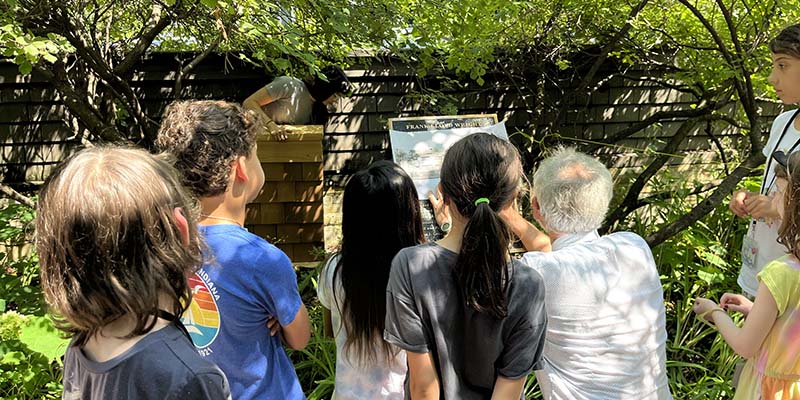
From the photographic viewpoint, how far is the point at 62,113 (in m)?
5.42

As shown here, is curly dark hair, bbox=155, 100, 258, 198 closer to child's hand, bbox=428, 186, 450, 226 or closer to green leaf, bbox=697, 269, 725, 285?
child's hand, bbox=428, 186, 450, 226

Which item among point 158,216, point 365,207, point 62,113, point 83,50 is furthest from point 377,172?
point 62,113

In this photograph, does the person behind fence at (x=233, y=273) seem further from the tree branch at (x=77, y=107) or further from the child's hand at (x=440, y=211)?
the tree branch at (x=77, y=107)

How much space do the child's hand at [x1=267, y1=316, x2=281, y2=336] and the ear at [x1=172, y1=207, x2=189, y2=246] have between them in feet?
1.91

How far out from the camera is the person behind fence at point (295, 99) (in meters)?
4.19

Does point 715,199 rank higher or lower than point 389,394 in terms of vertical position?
higher

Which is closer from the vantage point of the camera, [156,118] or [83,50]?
[83,50]

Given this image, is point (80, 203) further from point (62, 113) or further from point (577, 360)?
point (62, 113)

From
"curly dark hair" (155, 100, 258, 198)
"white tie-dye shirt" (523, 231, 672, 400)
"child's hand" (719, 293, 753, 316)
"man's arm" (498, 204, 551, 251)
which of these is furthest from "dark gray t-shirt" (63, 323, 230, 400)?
"child's hand" (719, 293, 753, 316)

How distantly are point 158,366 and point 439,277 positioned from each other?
0.72m

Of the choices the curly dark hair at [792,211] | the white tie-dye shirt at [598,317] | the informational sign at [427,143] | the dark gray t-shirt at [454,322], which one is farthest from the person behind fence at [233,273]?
the curly dark hair at [792,211]

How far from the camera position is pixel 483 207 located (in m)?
1.46

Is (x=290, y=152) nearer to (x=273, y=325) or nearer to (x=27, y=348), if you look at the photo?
(x=27, y=348)

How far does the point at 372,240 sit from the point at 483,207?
0.46 m
